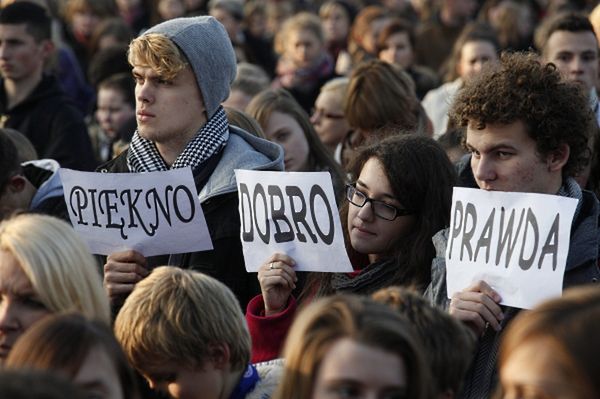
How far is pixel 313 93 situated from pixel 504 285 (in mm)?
7166

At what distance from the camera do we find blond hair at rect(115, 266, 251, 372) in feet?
14.3

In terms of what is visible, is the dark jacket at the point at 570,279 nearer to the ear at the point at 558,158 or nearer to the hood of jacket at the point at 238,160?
the ear at the point at 558,158

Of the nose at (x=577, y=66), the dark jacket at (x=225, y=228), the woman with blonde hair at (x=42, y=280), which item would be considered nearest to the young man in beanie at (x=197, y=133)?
the dark jacket at (x=225, y=228)

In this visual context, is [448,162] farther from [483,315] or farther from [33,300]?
[33,300]

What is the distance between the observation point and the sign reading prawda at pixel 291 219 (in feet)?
17.3

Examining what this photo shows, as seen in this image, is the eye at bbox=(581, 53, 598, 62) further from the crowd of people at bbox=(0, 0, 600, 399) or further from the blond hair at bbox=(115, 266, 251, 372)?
the blond hair at bbox=(115, 266, 251, 372)

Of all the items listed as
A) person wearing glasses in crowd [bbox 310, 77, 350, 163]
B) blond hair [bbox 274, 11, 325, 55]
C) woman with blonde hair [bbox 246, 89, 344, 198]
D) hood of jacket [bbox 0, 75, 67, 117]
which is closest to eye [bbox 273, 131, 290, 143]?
woman with blonde hair [bbox 246, 89, 344, 198]

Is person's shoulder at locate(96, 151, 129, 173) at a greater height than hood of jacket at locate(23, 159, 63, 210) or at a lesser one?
→ greater

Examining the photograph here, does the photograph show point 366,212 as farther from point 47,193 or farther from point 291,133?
point 291,133

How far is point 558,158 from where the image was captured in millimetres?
5156

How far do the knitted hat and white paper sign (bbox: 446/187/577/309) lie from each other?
1.44 meters

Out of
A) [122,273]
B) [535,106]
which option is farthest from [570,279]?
[122,273]

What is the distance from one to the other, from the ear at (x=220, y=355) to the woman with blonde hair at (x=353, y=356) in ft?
2.44

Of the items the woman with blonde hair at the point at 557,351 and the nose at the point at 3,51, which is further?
the nose at the point at 3,51
